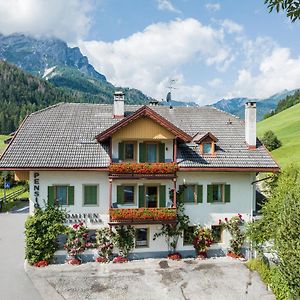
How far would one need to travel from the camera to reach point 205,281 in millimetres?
21125

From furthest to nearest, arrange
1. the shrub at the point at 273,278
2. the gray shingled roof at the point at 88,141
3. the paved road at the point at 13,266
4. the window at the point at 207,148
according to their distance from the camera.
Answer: the window at the point at 207,148 → the gray shingled roof at the point at 88,141 → the paved road at the point at 13,266 → the shrub at the point at 273,278

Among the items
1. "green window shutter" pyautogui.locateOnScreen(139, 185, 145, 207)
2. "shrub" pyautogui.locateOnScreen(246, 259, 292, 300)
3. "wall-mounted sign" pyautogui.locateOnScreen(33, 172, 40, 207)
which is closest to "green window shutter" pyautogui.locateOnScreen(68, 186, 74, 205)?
"wall-mounted sign" pyautogui.locateOnScreen(33, 172, 40, 207)

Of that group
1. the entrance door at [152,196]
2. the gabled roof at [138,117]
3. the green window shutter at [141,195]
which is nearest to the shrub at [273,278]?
the entrance door at [152,196]

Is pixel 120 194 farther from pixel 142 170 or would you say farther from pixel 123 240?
pixel 123 240

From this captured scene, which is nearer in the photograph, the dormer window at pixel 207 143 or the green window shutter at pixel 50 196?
the green window shutter at pixel 50 196

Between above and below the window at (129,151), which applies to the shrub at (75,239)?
below

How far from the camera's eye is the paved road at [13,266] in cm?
1922

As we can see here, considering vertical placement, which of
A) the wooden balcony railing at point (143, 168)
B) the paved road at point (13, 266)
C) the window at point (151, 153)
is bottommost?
the paved road at point (13, 266)

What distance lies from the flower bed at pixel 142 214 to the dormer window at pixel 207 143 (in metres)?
4.76

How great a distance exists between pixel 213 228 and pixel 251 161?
17.3 feet

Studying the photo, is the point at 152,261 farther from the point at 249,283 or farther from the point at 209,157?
the point at 209,157

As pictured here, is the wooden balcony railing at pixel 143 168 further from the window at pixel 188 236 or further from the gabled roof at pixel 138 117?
the window at pixel 188 236

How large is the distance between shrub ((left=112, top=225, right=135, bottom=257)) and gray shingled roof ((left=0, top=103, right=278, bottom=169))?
14.4ft

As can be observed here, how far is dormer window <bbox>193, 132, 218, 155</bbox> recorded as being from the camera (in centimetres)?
2516
